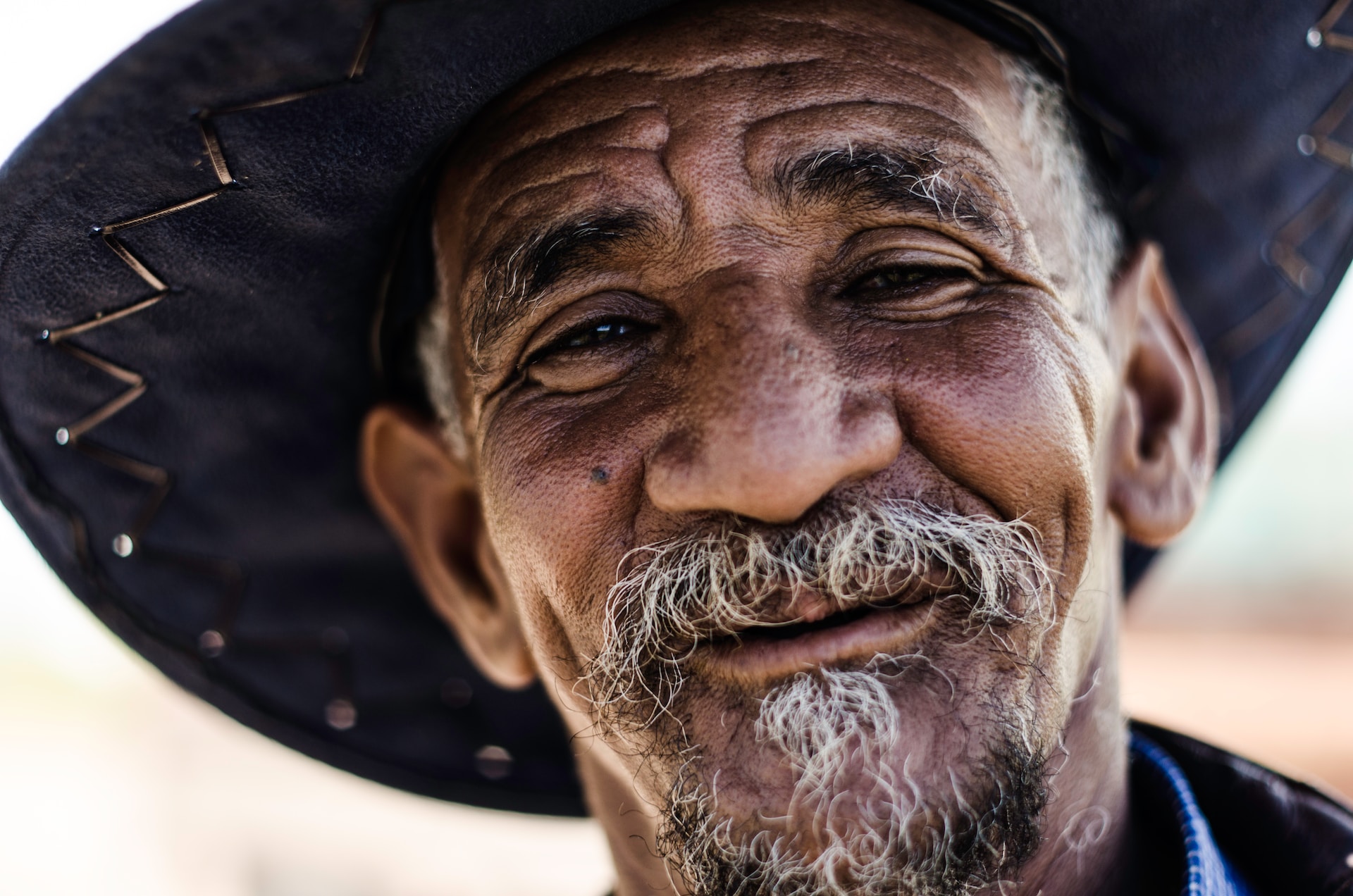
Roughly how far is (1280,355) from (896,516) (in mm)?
1500

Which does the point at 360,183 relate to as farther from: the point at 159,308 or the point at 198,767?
the point at 198,767

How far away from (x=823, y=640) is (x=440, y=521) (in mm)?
1106

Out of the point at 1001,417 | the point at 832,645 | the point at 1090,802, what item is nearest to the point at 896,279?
the point at 1001,417

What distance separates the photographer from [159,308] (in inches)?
75.7

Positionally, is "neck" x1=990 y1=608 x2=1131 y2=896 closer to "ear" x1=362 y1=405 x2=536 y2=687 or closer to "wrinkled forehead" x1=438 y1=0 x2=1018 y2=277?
"wrinkled forehead" x1=438 y1=0 x2=1018 y2=277

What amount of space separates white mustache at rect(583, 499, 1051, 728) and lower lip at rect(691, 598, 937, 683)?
3 centimetres

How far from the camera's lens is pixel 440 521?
2.30 metres

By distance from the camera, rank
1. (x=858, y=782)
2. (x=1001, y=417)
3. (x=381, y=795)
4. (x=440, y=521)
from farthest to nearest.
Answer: (x=381, y=795)
(x=440, y=521)
(x=1001, y=417)
(x=858, y=782)

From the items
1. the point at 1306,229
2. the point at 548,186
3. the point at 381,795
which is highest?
the point at 1306,229

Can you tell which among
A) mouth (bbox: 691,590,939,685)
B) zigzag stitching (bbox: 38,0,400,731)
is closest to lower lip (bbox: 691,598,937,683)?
mouth (bbox: 691,590,939,685)

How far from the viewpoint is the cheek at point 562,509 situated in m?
1.64

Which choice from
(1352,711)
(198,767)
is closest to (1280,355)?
(1352,711)

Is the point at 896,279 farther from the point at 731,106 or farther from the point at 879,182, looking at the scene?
the point at 731,106

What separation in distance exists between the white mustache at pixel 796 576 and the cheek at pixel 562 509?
0.07 meters
